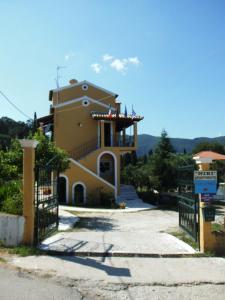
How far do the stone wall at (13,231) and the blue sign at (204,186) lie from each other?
172 inches

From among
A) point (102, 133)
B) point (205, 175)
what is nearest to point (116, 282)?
point (205, 175)

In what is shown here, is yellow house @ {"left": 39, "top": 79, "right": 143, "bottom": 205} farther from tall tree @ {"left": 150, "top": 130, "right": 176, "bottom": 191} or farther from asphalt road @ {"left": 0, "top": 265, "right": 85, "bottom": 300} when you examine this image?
asphalt road @ {"left": 0, "top": 265, "right": 85, "bottom": 300}

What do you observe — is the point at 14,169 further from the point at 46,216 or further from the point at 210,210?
the point at 210,210

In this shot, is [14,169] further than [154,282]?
Yes

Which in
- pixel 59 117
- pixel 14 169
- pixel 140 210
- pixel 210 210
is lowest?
pixel 140 210

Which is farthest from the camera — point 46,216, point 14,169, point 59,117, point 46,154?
point 59,117

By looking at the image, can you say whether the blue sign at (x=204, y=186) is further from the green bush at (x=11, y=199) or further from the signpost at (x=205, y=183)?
the green bush at (x=11, y=199)

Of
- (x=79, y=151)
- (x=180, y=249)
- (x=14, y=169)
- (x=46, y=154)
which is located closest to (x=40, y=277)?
(x=180, y=249)

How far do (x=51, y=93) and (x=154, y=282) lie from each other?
27.9 m

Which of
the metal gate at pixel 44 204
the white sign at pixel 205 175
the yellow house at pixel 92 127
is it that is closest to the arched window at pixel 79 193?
the yellow house at pixel 92 127

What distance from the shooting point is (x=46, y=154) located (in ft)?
56.7

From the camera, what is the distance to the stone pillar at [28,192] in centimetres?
958

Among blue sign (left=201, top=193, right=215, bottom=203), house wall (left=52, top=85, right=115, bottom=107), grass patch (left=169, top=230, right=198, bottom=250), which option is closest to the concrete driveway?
grass patch (left=169, top=230, right=198, bottom=250)

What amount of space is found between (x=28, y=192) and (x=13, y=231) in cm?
103
